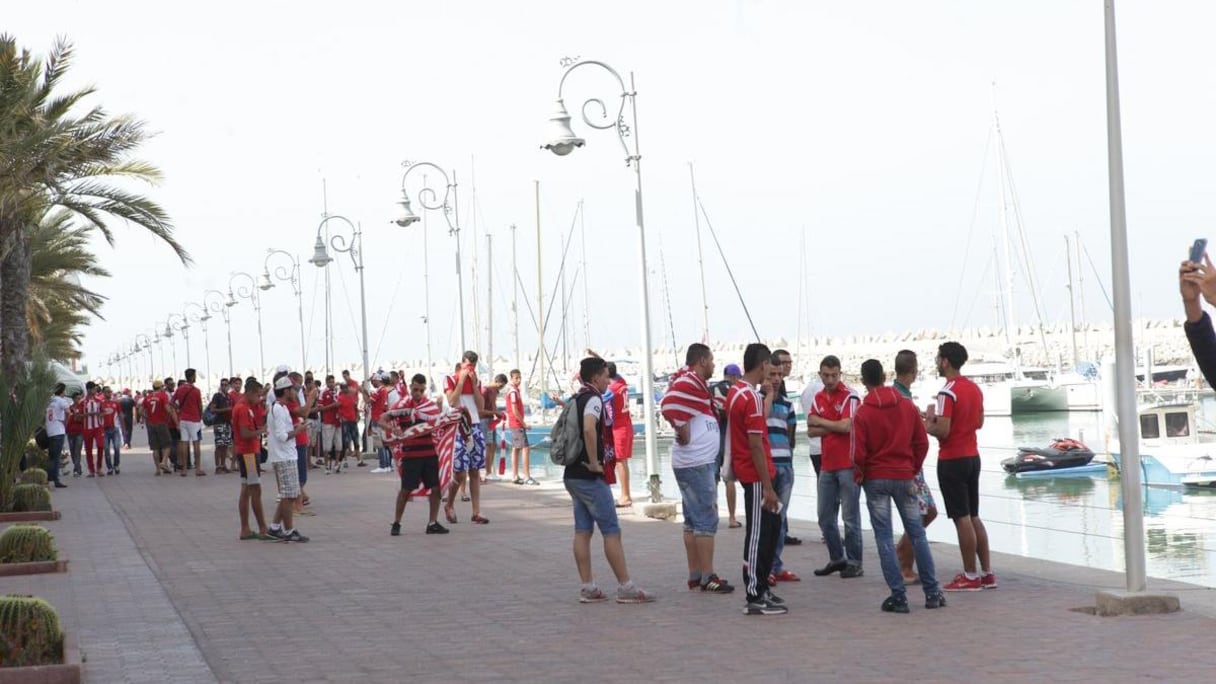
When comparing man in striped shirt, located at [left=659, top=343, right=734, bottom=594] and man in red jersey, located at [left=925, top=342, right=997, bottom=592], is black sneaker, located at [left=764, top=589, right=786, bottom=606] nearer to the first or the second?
man in striped shirt, located at [left=659, top=343, right=734, bottom=594]

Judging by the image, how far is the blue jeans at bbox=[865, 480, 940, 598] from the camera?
10641mm

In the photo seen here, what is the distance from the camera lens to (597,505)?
37.5 ft

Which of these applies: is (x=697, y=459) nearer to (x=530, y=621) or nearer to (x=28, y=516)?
(x=530, y=621)

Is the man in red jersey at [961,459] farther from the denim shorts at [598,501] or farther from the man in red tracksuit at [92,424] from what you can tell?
the man in red tracksuit at [92,424]

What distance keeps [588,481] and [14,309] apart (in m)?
20.7

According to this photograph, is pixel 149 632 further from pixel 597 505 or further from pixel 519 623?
pixel 597 505

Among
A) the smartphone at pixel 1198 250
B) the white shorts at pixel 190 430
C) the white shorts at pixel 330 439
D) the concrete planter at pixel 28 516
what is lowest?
the concrete planter at pixel 28 516

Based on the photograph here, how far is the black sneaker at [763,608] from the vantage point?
1065 centimetres

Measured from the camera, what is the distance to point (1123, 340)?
414 inches

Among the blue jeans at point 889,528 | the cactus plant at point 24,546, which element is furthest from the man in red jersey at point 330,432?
the blue jeans at point 889,528

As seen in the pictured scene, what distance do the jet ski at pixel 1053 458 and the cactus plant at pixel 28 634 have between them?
101ft

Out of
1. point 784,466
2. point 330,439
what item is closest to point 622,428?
point 784,466

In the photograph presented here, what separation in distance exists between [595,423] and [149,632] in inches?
140

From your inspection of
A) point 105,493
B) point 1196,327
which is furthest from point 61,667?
point 105,493
